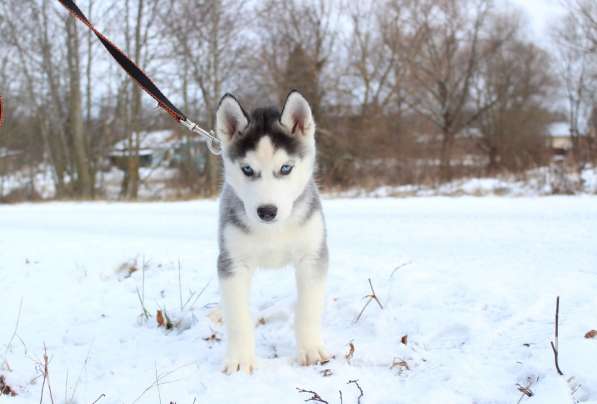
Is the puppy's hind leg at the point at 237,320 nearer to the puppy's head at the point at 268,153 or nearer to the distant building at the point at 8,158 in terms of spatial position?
the puppy's head at the point at 268,153

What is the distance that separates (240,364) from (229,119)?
1473 mm

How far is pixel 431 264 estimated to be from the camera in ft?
13.3

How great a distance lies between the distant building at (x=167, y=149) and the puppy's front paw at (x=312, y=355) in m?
26.0

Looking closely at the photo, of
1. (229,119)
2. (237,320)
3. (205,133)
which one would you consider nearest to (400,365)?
(237,320)

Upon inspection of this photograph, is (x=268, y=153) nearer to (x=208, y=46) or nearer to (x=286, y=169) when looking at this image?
(x=286, y=169)

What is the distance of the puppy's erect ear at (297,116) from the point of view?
290 cm

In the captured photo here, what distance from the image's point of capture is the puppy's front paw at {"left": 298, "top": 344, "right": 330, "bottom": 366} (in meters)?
2.66

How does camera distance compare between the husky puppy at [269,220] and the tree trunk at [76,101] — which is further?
the tree trunk at [76,101]

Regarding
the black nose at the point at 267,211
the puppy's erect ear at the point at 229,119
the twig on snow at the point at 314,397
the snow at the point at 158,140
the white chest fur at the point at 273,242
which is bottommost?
the twig on snow at the point at 314,397

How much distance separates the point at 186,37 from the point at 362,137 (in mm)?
9903

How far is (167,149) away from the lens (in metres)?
28.6

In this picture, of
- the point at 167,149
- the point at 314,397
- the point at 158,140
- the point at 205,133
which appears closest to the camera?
the point at 314,397

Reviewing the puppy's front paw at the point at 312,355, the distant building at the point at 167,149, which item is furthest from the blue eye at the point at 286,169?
the distant building at the point at 167,149

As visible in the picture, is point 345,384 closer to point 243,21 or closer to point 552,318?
point 552,318
